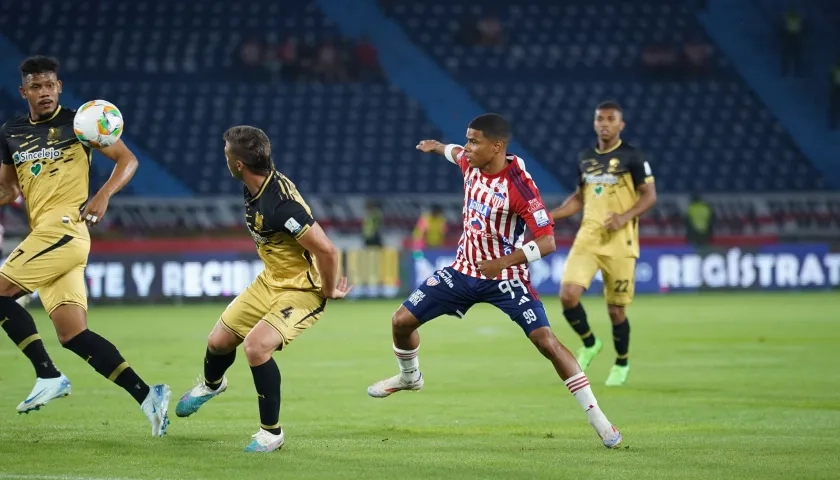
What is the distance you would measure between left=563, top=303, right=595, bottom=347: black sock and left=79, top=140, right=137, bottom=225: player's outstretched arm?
463 cm

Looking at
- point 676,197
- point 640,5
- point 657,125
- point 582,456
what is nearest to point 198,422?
point 582,456

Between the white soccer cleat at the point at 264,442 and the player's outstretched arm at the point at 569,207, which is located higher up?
the player's outstretched arm at the point at 569,207

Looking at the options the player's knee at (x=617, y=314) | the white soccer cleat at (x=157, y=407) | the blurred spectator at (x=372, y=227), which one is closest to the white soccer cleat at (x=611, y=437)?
the white soccer cleat at (x=157, y=407)

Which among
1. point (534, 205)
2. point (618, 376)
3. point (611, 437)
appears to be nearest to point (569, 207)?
point (618, 376)

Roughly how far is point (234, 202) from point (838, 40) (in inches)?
680

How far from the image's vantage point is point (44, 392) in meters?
7.88

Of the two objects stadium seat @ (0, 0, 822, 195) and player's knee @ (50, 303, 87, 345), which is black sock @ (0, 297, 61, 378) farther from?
stadium seat @ (0, 0, 822, 195)

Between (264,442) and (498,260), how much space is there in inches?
66.1

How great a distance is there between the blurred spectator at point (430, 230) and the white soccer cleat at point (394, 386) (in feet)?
54.7

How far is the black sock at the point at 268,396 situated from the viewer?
701cm

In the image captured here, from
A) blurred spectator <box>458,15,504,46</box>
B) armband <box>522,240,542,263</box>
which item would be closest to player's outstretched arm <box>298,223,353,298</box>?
armband <box>522,240,542,263</box>

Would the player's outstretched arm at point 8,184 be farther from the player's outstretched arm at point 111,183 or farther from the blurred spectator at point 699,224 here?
the blurred spectator at point 699,224

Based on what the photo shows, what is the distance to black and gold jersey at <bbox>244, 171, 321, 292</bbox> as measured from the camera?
22.9 ft

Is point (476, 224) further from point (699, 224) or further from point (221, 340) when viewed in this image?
point (699, 224)
